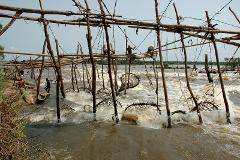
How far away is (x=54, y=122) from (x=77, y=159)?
3938 mm

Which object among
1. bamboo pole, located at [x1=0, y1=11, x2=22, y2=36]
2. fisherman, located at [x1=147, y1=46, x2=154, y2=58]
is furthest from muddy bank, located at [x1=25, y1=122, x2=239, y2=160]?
fisherman, located at [x1=147, y1=46, x2=154, y2=58]

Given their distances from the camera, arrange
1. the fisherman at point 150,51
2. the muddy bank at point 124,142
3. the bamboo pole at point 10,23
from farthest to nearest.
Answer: the fisherman at point 150,51
the muddy bank at point 124,142
the bamboo pole at point 10,23

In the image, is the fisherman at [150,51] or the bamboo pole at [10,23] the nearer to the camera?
the bamboo pole at [10,23]

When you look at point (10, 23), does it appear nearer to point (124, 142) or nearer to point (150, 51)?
point (124, 142)

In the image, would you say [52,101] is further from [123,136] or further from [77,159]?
[77,159]

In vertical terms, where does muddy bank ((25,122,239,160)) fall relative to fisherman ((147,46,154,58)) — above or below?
below

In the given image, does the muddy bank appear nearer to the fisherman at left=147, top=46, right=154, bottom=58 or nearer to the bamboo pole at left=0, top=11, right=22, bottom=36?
the bamboo pole at left=0, top=11, right=22, bottom=36

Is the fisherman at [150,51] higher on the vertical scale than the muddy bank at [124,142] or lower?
higher

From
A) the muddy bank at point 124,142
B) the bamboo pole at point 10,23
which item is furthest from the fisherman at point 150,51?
the bamboo pole at point 10,23

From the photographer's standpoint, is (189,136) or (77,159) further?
(189,136)

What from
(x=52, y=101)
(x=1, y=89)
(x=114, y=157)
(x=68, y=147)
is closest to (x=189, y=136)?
(x=114, y=157)

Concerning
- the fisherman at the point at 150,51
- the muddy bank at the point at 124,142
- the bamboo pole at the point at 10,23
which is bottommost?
the muddy bank at the point at 124,142

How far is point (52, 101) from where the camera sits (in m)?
15.1

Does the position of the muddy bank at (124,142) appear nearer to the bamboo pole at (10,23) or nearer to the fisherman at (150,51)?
the bamboo pole at (10,23)
